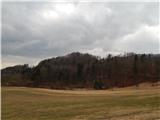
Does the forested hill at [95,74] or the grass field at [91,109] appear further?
the forested hill at [95,74]

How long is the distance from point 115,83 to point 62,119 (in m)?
109

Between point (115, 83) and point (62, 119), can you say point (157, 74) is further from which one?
point (62, 119)

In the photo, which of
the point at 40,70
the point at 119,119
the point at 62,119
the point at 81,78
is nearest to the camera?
the point at 119,119

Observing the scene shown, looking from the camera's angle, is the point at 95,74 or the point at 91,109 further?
the point at 95,74

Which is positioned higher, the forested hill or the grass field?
the forested hill

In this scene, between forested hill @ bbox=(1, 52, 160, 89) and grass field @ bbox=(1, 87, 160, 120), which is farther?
forested hill @ bbox=(1, 52, 160, 89)

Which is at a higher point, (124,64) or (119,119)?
(124,64)

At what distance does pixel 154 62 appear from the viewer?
147 m

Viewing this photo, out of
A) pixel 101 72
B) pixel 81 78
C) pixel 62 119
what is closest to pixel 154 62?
pixel 101 72

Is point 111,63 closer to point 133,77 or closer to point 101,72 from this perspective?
point 101,72

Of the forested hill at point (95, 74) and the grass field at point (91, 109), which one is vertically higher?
the forested hill at point (95, 74)

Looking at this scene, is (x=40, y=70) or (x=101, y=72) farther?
→ (x=40, y=70)

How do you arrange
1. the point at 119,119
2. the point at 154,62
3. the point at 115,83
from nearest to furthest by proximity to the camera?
1. the point at 119,119
2. the point at 115,83
3. the point at 154,62

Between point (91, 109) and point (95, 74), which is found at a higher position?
point (95, 74)
